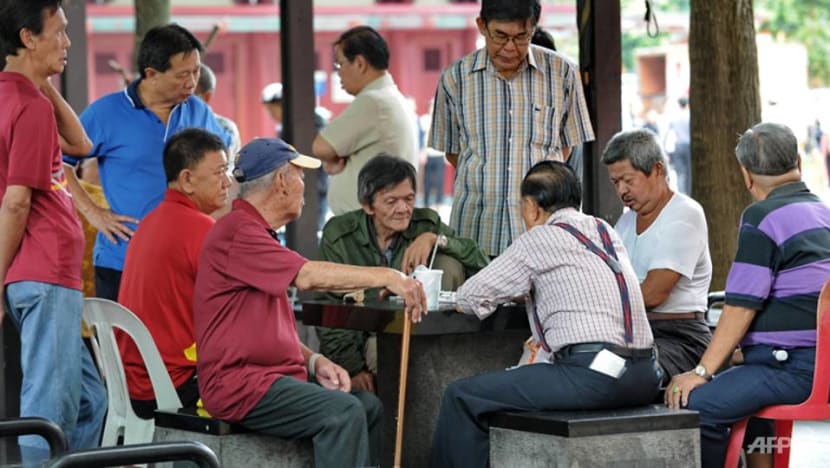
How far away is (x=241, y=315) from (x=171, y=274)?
719 millimetres

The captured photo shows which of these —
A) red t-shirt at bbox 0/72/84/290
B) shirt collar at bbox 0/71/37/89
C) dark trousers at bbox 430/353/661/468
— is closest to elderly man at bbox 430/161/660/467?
dark trousers at bbox 430/353/661/468

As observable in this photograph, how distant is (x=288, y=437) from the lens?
5.03 m

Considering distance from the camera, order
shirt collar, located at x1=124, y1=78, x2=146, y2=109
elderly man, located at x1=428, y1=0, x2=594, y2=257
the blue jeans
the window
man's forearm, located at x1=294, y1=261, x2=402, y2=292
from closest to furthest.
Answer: man's forearm, located at x1=294, y1=261, x2=402, y2=292
the blue jeans
elderly man, located at x1=428, y1=0, x2=594, y2=257
shirt collar, located at x1=124, y1=78, x2=146, y2=109
the window

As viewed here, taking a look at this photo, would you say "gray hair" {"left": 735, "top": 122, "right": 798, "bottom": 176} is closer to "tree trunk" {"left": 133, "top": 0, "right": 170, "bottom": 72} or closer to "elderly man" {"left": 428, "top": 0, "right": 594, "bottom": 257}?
"elderly man" {"left": 428, "top": 0, "right": 594, "bottom": 257}

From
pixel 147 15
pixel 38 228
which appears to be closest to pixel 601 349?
pixel 38 228

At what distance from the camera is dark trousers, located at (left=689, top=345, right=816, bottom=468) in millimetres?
5277

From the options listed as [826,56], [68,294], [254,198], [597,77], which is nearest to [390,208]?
[254,198]

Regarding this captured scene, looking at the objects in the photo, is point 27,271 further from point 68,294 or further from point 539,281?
point 539,281

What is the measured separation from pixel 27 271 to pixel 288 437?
42.0 inches

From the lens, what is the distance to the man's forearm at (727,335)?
5.34 meters

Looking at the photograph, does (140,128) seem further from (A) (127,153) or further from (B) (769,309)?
(B) (769,309)

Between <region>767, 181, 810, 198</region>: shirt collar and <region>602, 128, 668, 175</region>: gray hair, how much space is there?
2.18 ft

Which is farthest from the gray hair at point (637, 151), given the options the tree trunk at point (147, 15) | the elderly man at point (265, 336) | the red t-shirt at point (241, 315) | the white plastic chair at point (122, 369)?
the tree trunk at point (147, 15)

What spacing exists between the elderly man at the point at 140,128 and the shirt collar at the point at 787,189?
266 centimetres
